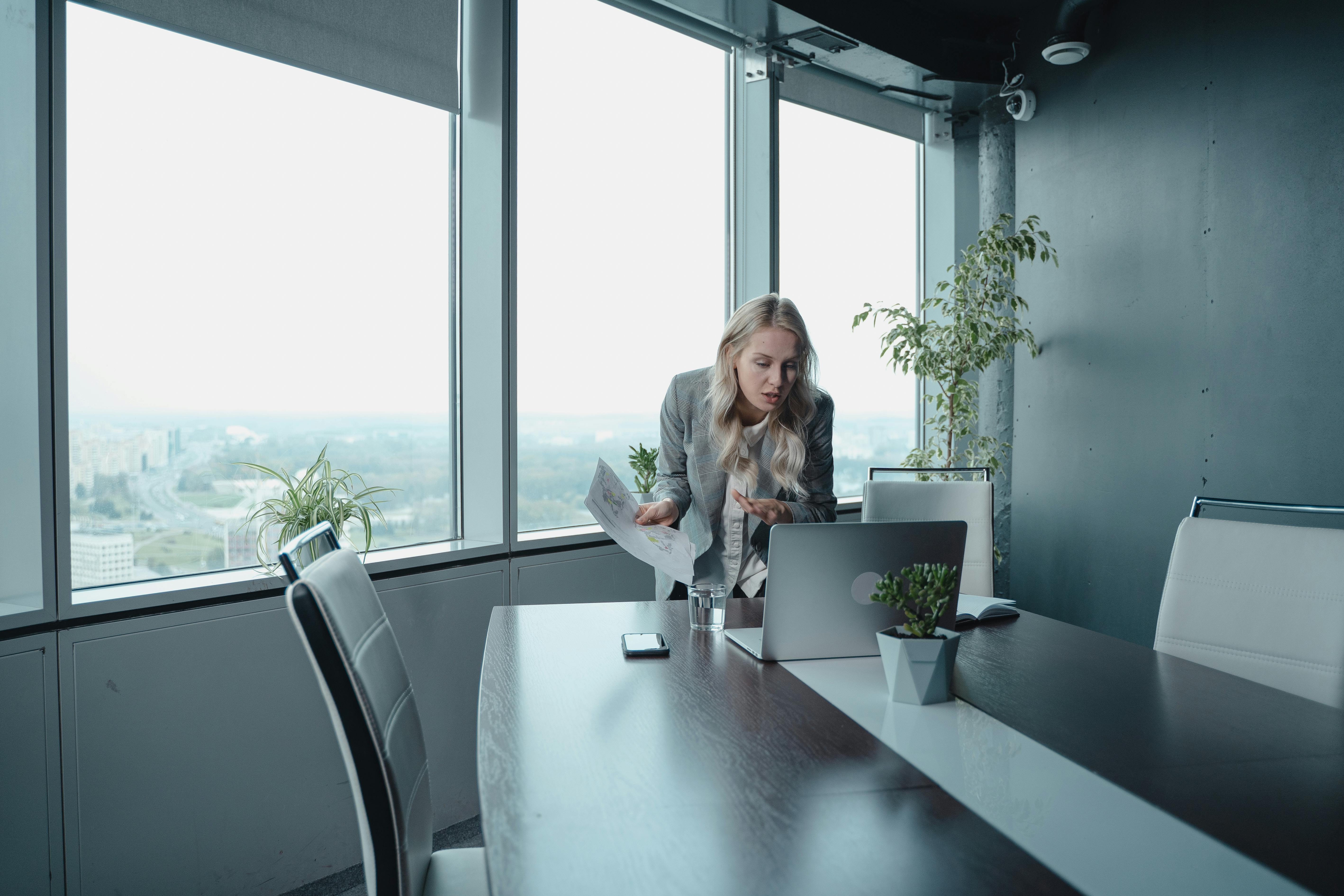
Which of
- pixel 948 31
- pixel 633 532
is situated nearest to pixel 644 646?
pixel 633 532

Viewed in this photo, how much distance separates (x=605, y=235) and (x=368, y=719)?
111 inches

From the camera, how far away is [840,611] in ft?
5.34

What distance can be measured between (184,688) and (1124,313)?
405 centimetres

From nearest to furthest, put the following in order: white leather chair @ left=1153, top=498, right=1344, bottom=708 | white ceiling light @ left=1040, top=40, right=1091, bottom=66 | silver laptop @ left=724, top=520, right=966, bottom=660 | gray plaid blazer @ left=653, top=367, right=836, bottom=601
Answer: silver laptop @ left=724, top=520, right=966, bottom=660 → white leather chair @ left=1153, top=498, right=1344, bottom=708 → gray plaid blazer @ left=653, top=367, right=836, bottom=601 → white ceiling light @ left=1040, top=40, right=1091, bottom=66

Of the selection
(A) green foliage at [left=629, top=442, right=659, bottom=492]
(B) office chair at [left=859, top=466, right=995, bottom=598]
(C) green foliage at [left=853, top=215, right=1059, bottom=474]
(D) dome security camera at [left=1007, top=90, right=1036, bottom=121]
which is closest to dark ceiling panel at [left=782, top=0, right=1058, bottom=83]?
(D) dome security camera at [left=1007, top=90, right=1036, bottom=121]

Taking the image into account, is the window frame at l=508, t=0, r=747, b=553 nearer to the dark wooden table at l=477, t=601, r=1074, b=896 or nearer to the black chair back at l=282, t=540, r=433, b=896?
the dark wooden table at l=477, t=601, r=1074, b=896

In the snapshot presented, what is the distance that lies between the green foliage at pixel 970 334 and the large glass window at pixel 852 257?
0.22m

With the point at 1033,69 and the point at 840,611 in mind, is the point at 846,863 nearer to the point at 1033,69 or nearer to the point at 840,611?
the point at 840,611

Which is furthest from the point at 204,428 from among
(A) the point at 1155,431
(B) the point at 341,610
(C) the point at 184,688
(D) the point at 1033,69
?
(D) the point at 1033,69

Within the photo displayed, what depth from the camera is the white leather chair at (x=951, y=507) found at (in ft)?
9.01

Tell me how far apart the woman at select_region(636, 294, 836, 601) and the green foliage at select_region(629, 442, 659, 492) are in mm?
702

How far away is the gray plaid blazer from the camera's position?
2.50 meters

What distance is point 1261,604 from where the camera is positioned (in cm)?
178

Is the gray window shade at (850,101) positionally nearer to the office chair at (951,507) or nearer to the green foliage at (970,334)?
the green foliage at (970,334)
